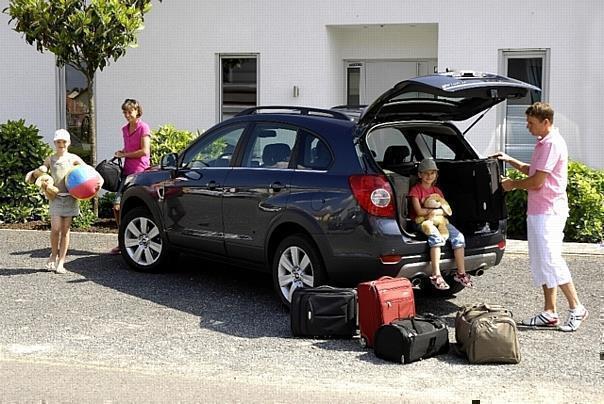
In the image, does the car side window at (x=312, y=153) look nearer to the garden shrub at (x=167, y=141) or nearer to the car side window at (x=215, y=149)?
the car side window at (x=215, y=149)

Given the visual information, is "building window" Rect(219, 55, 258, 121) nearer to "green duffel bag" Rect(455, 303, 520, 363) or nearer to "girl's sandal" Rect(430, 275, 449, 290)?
"girl's sandal" Rect(430, 275, 449, 290)

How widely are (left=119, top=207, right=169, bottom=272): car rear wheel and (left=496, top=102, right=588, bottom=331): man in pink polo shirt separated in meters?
4.00

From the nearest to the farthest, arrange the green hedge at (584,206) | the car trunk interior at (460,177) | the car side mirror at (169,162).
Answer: the car trunk interior at (460,177) → the car side mirror at (169,162) → the green hedge at (584,206)

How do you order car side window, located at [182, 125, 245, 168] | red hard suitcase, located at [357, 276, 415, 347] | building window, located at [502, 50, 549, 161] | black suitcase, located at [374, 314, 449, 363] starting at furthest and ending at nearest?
1. building window, located at [502, 50, 549, 161]
2. car side window, located at [182, 125, 245, 168]
3. red hard suitcase, located at [357, 276, 415, 347]
4. black suitcase, located at [374, 314, 449, 363]

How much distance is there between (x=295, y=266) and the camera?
7.74 metres

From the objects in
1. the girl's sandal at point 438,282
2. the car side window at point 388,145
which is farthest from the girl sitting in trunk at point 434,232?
the car side window at point 388,145

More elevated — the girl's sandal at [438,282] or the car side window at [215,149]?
the car side window at [215,149]

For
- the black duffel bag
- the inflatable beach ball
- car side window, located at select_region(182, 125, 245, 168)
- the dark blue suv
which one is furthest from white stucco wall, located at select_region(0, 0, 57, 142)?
car side window, located at select_region(182, 125, 245, 168)

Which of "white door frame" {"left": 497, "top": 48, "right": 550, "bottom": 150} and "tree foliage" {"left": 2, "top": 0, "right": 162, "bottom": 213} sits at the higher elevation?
"tree foliage" {"left": 2, "top": 0, "right": 162, "bottom": 213}

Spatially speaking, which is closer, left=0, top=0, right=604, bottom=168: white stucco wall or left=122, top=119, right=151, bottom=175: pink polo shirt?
left=122, top=119, right=151, bottom=175: pink polo shirt

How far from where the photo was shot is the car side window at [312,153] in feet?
25.0

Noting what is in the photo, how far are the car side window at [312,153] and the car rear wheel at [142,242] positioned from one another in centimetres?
232

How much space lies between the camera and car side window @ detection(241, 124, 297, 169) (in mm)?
8024

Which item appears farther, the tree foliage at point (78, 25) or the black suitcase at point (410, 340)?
the tree foliage at point (78, 25)
